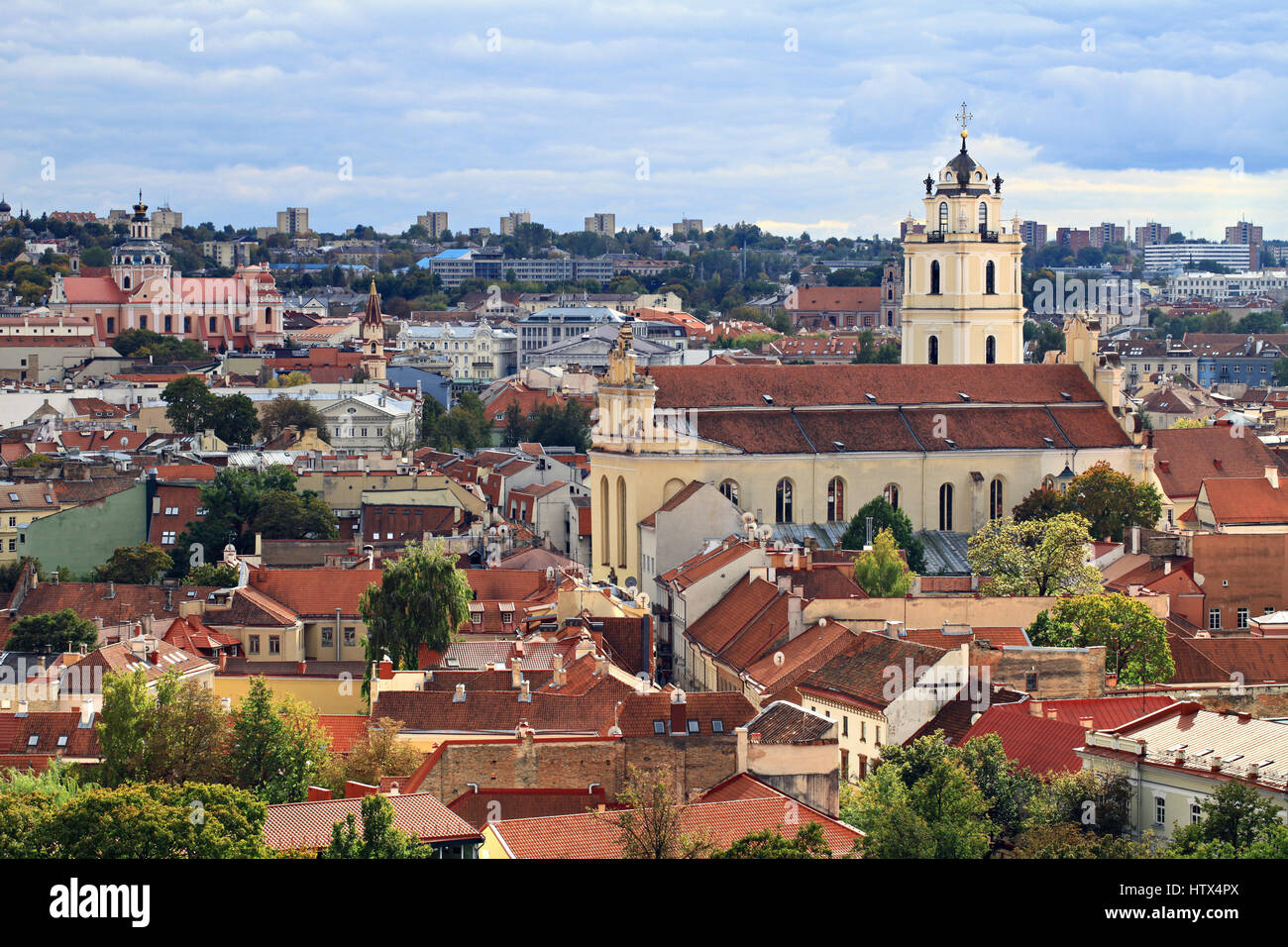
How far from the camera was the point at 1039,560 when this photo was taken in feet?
150

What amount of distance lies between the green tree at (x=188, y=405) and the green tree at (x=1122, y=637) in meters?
64.9

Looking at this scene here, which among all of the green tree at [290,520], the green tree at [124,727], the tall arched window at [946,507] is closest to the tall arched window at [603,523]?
the tall arched window at [946,507]

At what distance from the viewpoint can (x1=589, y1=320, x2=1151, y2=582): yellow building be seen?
56.2 metres

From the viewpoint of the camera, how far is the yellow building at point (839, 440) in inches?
2211

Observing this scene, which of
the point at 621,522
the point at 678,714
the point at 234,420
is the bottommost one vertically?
the point at 234,420

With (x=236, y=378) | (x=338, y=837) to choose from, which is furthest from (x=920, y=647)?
(x=236, y=378)

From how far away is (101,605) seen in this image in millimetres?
51344

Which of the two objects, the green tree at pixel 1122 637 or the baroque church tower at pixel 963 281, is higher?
the baroque church tower at pixel 963 281

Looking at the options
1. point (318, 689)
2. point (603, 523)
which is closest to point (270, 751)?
point (318, 689)

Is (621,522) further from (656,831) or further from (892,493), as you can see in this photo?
(656,831)

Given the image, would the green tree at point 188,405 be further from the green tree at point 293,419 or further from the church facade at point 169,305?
the church facade at point 169,305

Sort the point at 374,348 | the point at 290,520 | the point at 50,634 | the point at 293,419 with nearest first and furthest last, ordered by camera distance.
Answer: the point at 50,634 → the point at 290,520 → the point at 293,419 → the point at 374,348

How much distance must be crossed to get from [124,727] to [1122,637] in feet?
57.3

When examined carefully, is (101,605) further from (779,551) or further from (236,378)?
(236,378)
